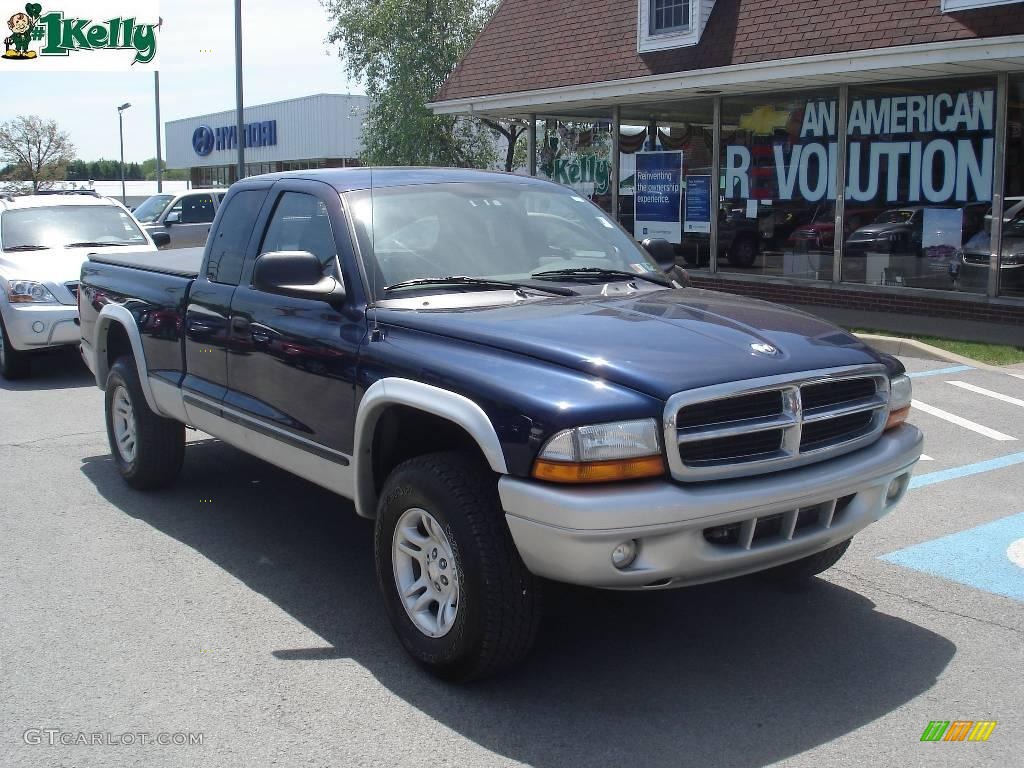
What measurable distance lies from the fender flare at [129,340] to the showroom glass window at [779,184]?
10.5 meters

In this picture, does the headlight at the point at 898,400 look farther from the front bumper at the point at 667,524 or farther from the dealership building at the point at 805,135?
the dealership building at the point at 805,135

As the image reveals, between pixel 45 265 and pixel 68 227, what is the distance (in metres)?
1.15

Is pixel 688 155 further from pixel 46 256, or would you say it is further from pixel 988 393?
pixel 46 256

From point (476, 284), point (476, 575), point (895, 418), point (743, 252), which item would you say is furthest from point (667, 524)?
point (743, 252)

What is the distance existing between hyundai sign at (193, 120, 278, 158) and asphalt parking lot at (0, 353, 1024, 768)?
40557 millimetres

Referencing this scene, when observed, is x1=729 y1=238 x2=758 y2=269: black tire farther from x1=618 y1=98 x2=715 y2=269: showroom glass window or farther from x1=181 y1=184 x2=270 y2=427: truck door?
x1=181 y1=184 x2=270 y2=427: truck door

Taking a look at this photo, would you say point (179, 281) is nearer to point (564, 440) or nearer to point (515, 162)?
point (564, 440)

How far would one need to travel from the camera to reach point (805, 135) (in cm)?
1483

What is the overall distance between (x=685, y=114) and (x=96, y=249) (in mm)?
9159

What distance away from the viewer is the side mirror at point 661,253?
570 cm

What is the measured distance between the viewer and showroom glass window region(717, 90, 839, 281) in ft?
48.1

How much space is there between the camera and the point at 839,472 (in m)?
3.92

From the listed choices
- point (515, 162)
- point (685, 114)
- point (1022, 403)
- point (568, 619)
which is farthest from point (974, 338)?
point (515, 162)

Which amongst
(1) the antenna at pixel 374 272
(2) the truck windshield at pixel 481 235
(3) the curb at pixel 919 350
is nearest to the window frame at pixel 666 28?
(3) the curb at pixel 919 350
